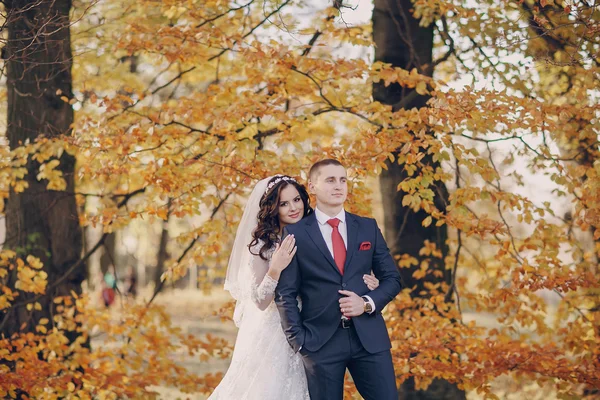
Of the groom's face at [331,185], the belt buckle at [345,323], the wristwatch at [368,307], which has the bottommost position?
the belt buckle at [345,323]

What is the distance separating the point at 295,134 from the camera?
651cm

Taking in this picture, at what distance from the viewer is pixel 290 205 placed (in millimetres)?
4641

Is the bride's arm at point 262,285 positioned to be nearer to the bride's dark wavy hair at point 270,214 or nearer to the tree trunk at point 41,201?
the bride's dark wavy hair at point 270,214

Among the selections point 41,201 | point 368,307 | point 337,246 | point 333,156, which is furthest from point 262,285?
point 41,201

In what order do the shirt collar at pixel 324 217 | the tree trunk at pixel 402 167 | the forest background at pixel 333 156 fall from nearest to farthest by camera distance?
the shirt collar at pixel 324 217 < the forest background at pixel 333 156 < the tree trunk at pixel 402 167

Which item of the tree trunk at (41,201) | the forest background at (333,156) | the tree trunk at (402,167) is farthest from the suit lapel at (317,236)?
the tree trunk at (41,201)

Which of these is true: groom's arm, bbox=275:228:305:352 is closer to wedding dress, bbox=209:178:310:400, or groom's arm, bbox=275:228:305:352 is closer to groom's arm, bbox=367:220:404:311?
wedding dress, bbox=209:178:310:400

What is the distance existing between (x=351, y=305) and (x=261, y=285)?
624 mm

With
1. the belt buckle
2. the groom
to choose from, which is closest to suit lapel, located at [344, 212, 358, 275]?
the groom

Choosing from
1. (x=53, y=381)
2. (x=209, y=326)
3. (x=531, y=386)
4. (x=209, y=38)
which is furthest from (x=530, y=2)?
(x=209, y=326)

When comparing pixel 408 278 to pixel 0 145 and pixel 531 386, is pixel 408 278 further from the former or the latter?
pixel 531 386

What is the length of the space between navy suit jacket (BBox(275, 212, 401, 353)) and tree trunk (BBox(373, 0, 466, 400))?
3.38 m

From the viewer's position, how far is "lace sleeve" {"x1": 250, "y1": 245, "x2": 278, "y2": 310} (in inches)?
169

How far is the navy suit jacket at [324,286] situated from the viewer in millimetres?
4074
